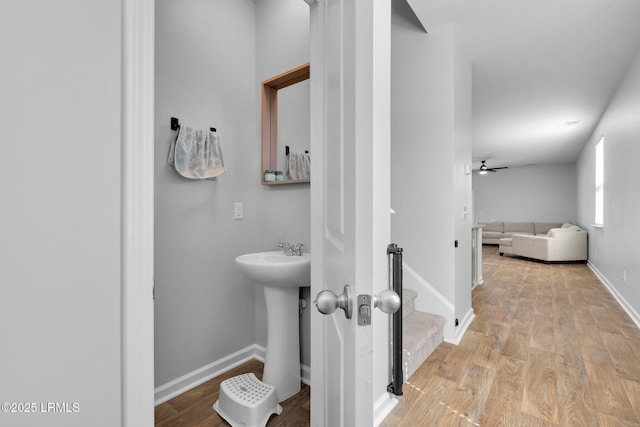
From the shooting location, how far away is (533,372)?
6.34ft

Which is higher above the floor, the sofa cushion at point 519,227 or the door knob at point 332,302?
the door knob at point 332,302

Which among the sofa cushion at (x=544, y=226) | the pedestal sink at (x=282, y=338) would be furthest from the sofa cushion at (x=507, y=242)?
the pedestal sink at (x=282, y=338)

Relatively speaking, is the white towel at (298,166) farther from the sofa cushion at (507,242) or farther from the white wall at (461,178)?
the sofa cushion at (507,242)

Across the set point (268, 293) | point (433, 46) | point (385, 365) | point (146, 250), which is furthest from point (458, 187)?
point (146, 250)

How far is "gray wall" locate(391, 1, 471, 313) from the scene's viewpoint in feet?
7.79

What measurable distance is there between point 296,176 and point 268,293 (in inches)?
30.6

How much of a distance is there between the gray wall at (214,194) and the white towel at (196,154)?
0.19 ft

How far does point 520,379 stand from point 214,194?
7.58 feet

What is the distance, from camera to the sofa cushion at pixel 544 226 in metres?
8.42

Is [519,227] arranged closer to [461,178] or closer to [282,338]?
[461,178]

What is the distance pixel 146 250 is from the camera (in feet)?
2.57

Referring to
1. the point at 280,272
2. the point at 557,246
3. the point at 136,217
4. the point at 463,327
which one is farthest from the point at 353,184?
the point at 557,246

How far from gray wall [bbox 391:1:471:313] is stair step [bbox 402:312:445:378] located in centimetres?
27

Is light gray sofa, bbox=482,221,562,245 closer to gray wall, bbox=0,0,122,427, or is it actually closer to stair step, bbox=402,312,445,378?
stair step, bbox=402,312,445,378
